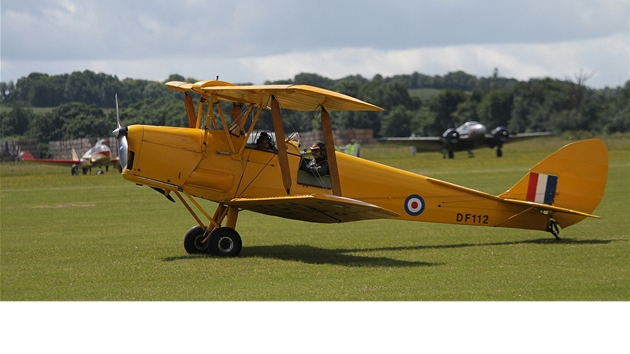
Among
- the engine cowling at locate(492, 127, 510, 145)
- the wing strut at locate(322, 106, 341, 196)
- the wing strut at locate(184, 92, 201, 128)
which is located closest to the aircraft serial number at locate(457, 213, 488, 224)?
the wing strut at locate(322, 106, 341, 196)

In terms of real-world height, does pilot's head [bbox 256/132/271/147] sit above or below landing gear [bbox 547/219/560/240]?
above

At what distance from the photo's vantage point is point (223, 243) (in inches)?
531

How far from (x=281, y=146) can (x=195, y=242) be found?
2.49 meters

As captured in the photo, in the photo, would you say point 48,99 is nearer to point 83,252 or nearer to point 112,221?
point 112,221

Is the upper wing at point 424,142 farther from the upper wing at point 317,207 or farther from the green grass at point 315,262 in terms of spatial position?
the upper wing at point 317,207

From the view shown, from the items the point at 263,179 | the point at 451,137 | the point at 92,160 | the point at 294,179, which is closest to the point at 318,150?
the point at 294,179

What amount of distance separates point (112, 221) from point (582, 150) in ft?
38.5

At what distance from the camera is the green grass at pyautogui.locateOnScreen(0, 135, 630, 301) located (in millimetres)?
10352

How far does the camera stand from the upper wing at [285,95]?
12.4 meters

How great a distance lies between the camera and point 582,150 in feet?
50.8

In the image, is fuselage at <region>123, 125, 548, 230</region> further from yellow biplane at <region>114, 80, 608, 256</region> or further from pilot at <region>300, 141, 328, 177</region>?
pilot at <region>300, 141, 328, 177</region>

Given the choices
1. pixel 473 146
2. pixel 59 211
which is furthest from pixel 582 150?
pixel 473 146

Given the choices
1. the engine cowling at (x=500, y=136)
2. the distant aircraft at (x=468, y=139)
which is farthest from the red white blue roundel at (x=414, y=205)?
the engine cowling at (x=500, y=136)

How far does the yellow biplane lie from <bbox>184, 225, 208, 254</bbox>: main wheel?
2cm
